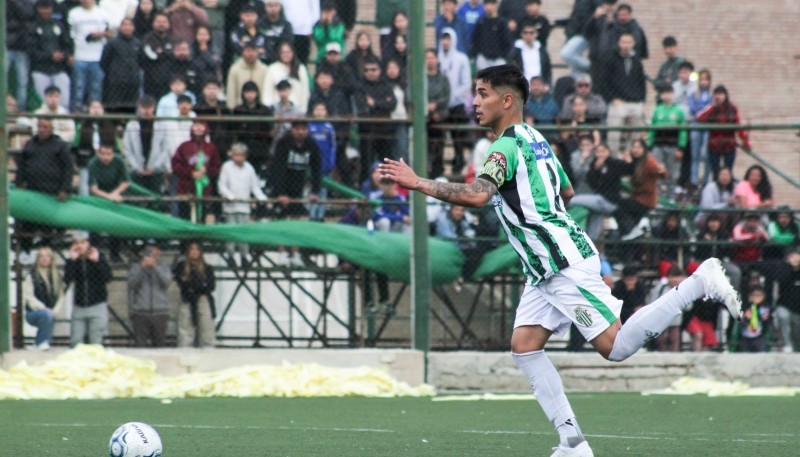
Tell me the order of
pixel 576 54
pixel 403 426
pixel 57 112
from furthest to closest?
pixel 576 54 → pixel 57 112 → pixel 403 426

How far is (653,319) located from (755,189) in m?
7.98

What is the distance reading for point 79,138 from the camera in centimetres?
1305

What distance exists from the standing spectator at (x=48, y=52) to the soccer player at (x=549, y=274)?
290 inches

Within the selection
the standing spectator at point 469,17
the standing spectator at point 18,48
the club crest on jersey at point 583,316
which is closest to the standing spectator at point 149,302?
the standing spectator at point 18,48

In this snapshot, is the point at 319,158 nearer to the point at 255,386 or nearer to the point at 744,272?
the point at 255,386

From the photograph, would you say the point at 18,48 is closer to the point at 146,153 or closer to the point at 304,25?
the point at 146,153

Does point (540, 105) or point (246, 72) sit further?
point (540, 105)

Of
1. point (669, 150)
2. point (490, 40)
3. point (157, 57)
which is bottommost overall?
point (669, 150)

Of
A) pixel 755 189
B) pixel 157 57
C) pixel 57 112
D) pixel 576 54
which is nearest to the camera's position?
pixel 57 112

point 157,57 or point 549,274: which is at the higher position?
point 157,57

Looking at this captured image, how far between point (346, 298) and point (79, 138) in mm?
3131

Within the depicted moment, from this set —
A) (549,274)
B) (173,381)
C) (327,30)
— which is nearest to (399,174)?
(549,274)

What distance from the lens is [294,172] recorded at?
43.6 ft

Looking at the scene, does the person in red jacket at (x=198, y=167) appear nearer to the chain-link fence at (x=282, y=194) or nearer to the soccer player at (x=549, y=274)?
the chain-link fence at (x=282, y=194)
